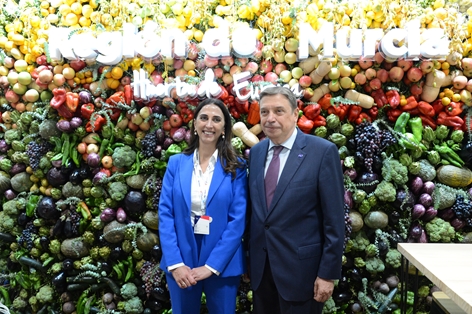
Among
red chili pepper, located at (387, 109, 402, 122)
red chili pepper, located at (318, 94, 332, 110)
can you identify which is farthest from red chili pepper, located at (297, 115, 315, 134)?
red chili pepper, located at (387, 109, 402, 122)

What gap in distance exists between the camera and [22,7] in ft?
10.8

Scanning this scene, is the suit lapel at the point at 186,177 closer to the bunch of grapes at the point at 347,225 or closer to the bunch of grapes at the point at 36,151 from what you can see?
the bunch of grapes at the point at 347,225

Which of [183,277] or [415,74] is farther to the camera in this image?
[415,74]

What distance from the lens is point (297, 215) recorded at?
195 centimetres

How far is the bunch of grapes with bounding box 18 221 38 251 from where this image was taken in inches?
129

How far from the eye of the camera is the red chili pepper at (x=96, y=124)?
121 inches

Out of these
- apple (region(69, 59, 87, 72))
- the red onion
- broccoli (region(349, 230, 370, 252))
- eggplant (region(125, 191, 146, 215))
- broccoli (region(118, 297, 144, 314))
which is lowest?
broccoli (region(118, 297, 144, 314))

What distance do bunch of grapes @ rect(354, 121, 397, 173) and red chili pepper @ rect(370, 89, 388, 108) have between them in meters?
0.19

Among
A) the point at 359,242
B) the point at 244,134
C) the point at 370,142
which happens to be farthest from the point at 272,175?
the point at 359,242

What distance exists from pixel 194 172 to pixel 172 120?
87 centimetres

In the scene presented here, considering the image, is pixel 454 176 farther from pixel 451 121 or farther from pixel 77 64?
pixel 77 64

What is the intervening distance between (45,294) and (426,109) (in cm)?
342

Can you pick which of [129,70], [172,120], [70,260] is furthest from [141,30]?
[70,260]

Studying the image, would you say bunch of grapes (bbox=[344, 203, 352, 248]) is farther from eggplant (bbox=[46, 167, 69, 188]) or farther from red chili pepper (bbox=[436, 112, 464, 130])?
eggplant (bbox=[46, 167, 69, 188])
